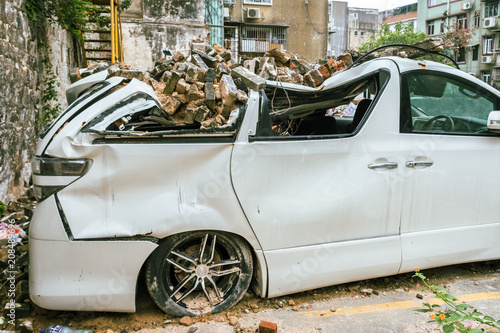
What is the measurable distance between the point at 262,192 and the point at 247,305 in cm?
94

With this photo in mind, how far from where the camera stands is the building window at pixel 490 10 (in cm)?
3582

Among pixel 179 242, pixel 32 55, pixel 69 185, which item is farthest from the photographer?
pixel 32 55

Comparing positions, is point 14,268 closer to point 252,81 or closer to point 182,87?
point 182,87

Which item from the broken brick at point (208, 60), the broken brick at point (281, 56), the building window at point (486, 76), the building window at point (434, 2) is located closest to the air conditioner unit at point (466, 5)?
the building window at point (434, 2)

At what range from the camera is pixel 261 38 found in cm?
2873

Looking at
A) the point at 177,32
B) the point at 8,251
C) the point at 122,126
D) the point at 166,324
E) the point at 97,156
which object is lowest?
the point at 166,324

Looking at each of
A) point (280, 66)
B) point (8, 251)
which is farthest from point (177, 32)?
point (8, 251)

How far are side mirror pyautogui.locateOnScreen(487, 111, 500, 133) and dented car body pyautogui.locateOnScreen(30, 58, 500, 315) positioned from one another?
0.01 meters

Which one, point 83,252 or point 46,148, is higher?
point 46,148

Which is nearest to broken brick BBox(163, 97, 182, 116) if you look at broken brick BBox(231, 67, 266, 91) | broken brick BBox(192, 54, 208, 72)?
broken brick BBox(231, 67, 266, 91)

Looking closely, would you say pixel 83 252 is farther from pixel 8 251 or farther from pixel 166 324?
pixel 8 251

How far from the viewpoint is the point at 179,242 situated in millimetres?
2645

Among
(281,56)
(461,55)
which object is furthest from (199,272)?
(461,55)

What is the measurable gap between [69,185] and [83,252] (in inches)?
17.1
